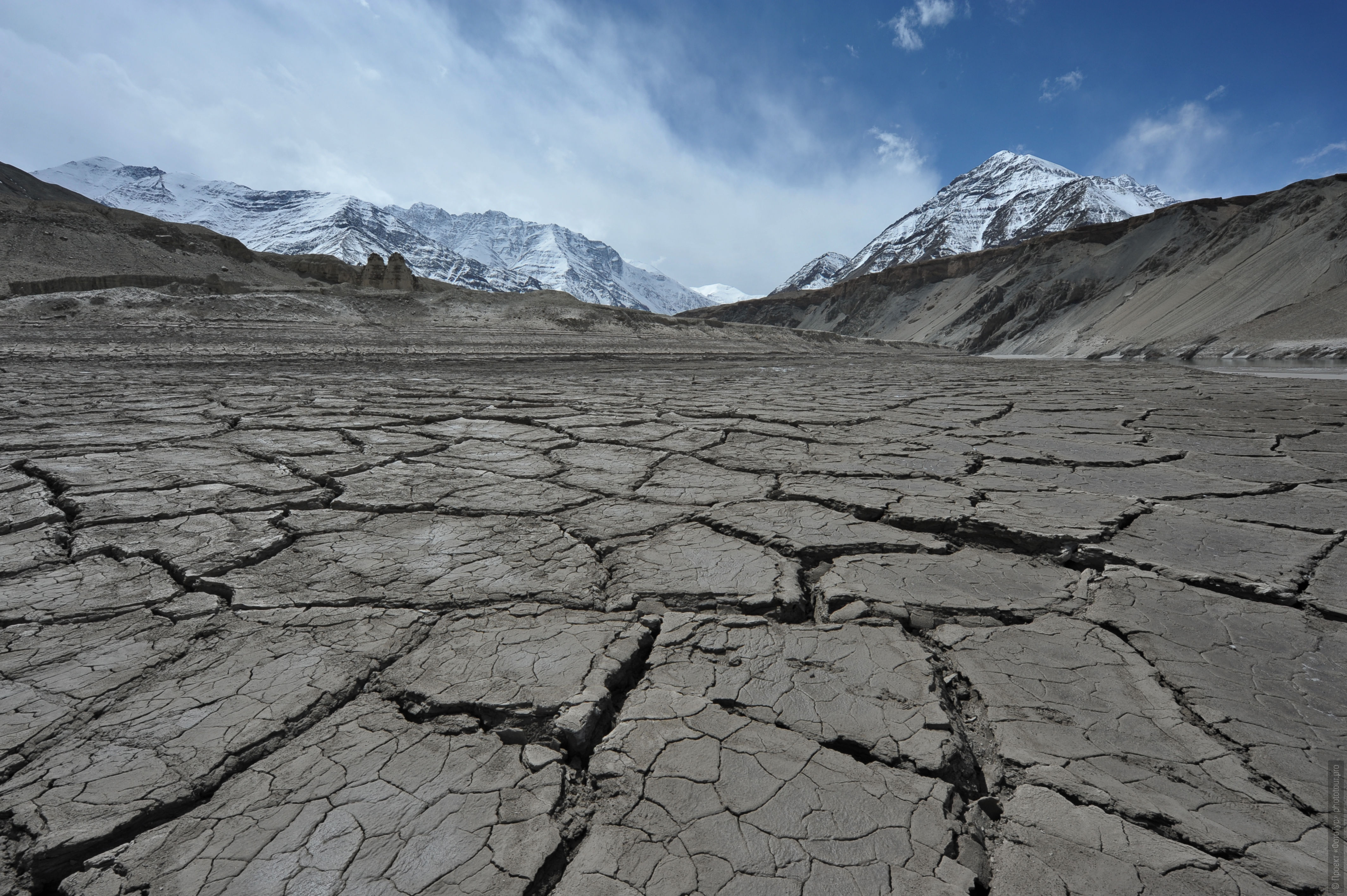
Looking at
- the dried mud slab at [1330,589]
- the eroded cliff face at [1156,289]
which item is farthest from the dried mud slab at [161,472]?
the eroded cliff face at [1156,289]

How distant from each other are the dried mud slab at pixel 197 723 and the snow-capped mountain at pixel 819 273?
115 metres

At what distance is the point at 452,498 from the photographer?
2453 millimetres

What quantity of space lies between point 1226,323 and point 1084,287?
13.6 m

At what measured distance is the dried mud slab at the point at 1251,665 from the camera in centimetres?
108

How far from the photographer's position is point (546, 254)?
17062 cm

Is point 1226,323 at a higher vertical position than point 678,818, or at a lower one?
higher

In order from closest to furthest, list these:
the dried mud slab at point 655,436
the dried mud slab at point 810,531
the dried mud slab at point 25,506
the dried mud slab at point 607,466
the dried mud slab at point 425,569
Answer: the dried mud slab at point 425,569, the dried mud slab at point 810,531, the dried mud slab at point 25,506, the dried mud slab at point 607,466, the dried mud slab at point 655,436

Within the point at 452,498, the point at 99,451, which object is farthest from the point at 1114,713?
the point at 99,451

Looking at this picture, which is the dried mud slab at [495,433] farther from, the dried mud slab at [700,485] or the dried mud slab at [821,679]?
the dried mud slab at [821,679]

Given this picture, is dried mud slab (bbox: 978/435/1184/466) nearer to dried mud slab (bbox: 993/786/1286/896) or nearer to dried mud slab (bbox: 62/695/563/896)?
dried mud slab (bbox: 993/786/1286/896)

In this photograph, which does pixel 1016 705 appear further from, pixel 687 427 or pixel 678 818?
pixel 687 427

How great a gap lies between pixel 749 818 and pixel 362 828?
62 centimetres

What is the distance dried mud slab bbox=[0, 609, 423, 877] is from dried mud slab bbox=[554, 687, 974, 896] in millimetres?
649

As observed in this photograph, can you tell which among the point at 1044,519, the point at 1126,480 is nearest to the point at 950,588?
the point at 1044,519
